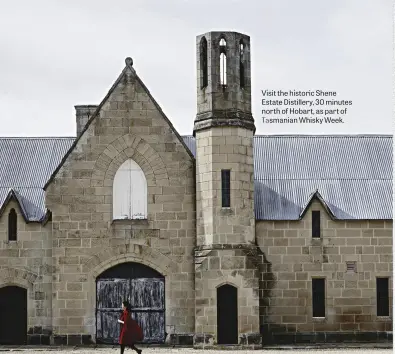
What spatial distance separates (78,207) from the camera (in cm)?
3828

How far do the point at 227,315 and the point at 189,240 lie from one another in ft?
8.77

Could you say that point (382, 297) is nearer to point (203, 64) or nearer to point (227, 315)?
point (227, 315)

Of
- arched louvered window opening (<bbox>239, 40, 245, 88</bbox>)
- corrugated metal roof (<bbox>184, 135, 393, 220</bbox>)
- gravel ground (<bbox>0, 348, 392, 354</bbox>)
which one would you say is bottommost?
gravel ground (<bbox>0, 348, 392, 354</bbox>)

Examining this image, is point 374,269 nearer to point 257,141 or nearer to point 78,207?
point 257,141

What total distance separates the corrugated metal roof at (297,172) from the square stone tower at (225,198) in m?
2.16

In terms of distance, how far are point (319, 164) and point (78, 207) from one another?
8.76 m

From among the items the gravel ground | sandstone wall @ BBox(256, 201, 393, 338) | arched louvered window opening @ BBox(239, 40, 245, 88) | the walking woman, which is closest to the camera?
the walking woman

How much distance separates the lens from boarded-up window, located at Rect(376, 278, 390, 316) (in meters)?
39.6

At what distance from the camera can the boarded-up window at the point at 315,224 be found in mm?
39688

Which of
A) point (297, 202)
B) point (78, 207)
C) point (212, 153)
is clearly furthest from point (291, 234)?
point (78, 207)

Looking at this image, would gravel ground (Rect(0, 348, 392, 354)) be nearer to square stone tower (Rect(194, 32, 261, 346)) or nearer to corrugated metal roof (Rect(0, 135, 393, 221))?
square stone tower (Rect(194, 32, 261, 346))

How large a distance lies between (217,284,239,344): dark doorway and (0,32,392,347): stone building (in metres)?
0.03

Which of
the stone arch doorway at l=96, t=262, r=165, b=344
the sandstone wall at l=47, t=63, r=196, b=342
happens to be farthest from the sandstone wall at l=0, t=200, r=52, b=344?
the stone arch doorway at l=96, t=262, r=165, b=344

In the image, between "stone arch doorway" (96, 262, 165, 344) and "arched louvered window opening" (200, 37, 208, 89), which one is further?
"arched louvered window opening" (200, 37, 208, 89)
